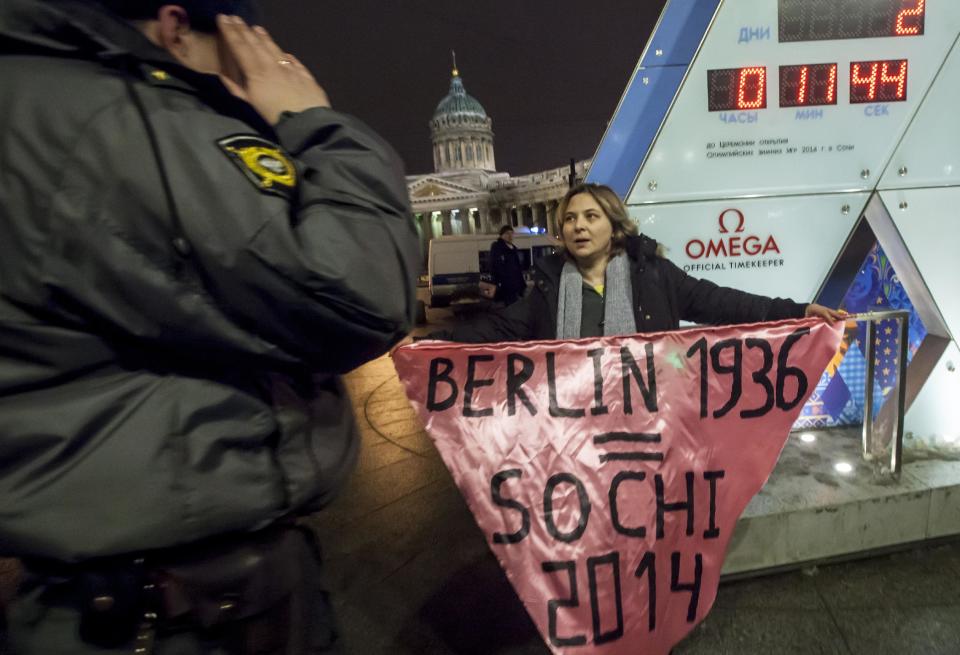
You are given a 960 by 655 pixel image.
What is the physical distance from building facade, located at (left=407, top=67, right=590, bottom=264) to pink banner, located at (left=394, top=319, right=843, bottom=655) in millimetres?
70002

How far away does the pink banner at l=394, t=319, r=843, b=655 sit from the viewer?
218 centimetres

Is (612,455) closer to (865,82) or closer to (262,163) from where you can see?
(262,163)

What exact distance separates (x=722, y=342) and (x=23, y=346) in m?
2.27

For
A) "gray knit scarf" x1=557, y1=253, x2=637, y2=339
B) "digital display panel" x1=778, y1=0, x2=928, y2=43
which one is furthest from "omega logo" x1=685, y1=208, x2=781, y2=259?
"digital display panel" x1=778, y1=0, x2=928, y2=43

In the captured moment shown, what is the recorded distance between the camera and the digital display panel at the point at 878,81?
359 centimetres

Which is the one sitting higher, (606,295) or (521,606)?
(606,295)

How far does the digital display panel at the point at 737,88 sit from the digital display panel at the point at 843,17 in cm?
26

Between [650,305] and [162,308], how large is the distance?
2.34 meters

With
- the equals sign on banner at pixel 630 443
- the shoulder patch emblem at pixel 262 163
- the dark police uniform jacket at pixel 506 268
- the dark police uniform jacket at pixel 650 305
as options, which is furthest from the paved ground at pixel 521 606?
the dark police uniform jacket at pixel 506 268

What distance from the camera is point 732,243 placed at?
3.74m

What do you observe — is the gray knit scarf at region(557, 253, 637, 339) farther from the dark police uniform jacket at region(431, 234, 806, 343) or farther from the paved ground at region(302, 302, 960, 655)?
the paved ground at region(302, 302, 960, 655)

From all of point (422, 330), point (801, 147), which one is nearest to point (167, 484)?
point (801, 147)

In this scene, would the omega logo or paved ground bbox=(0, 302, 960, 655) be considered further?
the omega logo

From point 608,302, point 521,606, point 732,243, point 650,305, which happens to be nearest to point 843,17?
point 732,243
